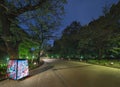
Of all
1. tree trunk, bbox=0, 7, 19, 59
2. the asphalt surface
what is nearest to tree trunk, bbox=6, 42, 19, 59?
tree trunk, bbox=0, 7, 19, 59

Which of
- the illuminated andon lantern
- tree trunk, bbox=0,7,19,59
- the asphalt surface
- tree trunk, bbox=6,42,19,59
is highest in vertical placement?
tree trunk, bbox=0,7,19,59

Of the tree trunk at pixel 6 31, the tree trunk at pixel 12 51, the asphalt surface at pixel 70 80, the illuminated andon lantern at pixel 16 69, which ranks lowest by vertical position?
the asphalt surface at pixel 70 80

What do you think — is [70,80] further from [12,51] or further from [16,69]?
[12,51]

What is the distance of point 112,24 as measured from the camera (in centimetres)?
2502

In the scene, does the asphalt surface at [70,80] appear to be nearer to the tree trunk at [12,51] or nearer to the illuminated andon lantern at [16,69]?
the illuminated andon lantern at [16,69]

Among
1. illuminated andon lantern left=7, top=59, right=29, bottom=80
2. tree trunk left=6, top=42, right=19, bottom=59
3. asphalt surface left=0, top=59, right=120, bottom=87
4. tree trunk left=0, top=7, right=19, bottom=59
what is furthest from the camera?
tree trunk left=6, top=42, right=19, bottom=59

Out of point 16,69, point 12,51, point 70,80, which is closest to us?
point 70,80

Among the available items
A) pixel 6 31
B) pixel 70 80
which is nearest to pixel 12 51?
pixel 6 31

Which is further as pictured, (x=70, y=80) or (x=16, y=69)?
(x=16, y=69)

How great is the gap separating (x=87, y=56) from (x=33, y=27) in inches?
1564

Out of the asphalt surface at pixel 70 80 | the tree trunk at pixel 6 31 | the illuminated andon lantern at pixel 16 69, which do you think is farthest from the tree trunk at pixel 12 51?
the asphalt surface at pixel 70 80

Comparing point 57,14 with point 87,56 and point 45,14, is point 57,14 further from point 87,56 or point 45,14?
point 87,56

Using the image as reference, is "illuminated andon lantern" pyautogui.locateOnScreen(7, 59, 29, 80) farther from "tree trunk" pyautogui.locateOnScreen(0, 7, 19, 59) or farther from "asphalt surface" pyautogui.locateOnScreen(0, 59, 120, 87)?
"tree trunk" pyautogui.locateOnScreen(0, 7, 19, 59)

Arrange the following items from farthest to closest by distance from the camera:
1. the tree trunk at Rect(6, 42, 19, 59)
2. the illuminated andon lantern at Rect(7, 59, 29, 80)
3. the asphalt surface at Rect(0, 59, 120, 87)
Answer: the tree trunk at Rect(6, 42, 19, 59), the illuminated andon lantern at Rect(7, 59, 29, 80), the asphalt surface at Rect(0, 59, 120, 87)
